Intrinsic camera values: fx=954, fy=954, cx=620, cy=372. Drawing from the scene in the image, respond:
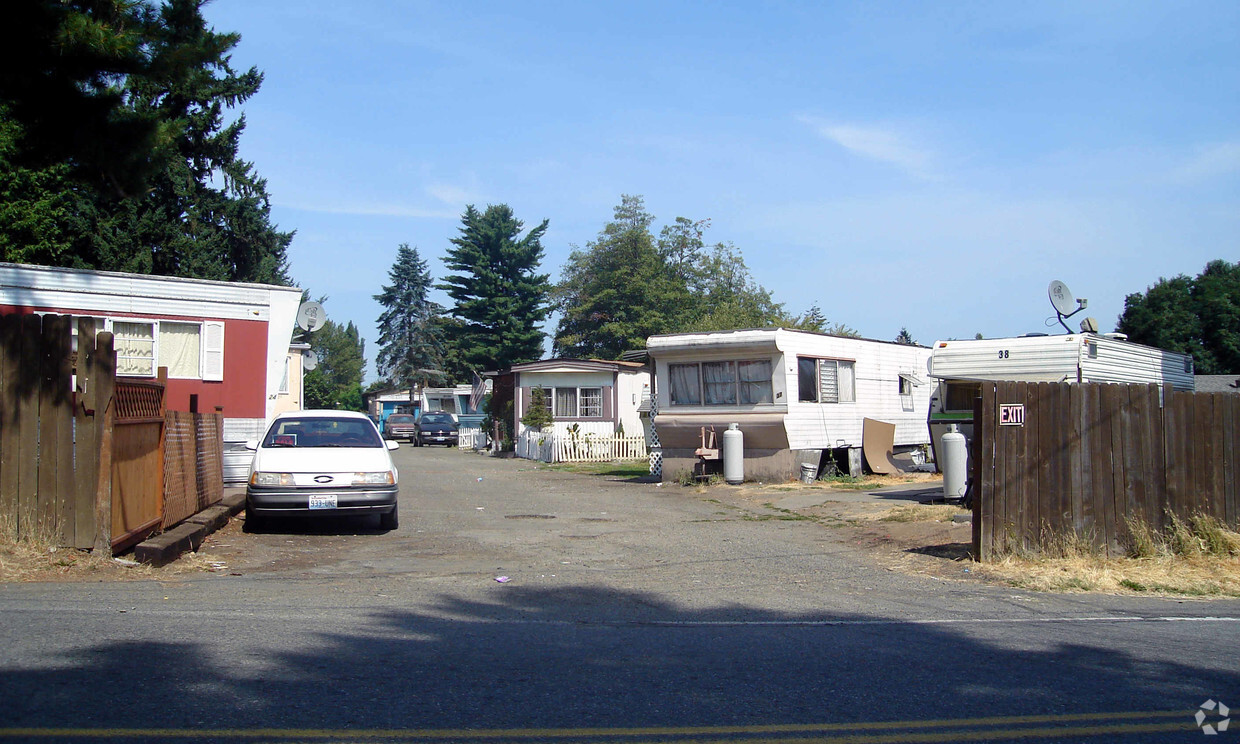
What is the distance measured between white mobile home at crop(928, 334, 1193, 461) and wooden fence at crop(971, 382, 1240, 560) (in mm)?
5250

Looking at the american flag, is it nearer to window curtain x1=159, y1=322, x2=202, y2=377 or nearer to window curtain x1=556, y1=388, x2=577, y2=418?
window curtain x1=556, y1=388, x2=577, y2=418

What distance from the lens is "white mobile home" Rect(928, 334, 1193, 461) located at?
15.6 meters

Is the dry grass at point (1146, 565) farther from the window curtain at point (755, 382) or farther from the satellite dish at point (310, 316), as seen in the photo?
the satellite dish at point (310, 316)

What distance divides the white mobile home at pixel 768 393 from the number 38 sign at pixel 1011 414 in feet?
31.3

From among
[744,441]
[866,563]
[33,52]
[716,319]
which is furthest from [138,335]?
[716,319]

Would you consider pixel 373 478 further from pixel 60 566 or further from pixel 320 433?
pixel 60 566

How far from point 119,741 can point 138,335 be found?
14.8 meters

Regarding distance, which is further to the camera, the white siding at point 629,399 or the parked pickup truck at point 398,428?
the parked pickup truck at point 398,428

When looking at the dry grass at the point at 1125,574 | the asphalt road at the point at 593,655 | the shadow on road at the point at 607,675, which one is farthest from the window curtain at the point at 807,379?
the shadow on road at the point at 607,675

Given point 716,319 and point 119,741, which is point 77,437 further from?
point 716,319

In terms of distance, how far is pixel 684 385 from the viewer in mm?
21172

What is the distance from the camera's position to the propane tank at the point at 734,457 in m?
19.8

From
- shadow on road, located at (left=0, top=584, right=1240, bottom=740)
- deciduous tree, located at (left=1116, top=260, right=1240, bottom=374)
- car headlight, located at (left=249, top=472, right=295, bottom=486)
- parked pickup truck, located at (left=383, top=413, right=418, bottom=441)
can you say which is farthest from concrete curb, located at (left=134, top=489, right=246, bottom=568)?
deciduous tree, located at (left=1116, top=260, right=1240, bottom=374)

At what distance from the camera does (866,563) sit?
10.4m
